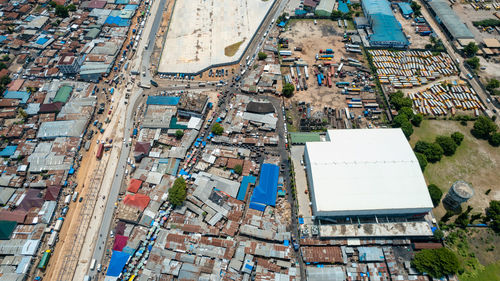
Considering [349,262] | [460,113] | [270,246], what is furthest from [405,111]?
[270,246]

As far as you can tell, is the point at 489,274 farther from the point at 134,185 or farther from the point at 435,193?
the point at 134,185

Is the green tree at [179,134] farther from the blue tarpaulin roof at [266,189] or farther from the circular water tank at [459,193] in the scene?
the circular water tank at [459,193]

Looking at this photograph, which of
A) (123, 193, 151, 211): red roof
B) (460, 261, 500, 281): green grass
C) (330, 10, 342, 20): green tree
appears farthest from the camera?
(330, 10, 342, 20): green tree

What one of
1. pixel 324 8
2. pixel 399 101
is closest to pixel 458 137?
pixel 399 101

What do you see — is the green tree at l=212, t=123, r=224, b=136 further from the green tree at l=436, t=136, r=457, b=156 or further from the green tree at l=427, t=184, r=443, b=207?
the green tree at l=436, t=136, r=457, b=156

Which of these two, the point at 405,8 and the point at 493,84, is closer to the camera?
the point at 493,84

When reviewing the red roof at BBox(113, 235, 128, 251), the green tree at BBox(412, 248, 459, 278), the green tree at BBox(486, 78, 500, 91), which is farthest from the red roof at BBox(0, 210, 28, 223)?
the green tree at BBox(486, 78, 500, 91)
